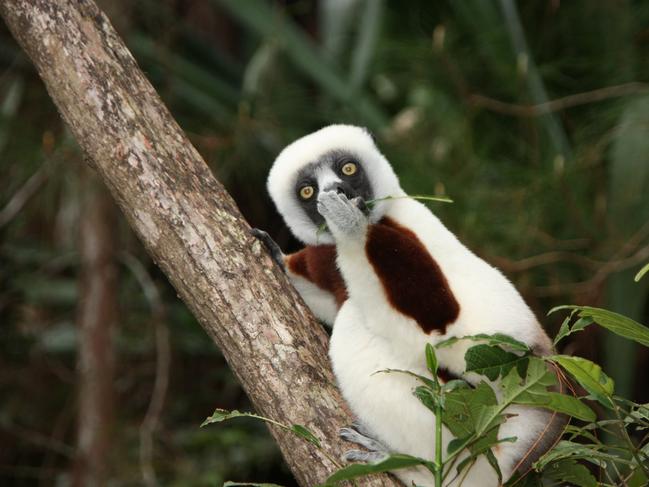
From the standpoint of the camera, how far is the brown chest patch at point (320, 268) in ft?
10.6

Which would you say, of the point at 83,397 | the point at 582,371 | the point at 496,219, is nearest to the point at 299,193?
the point at 582,371

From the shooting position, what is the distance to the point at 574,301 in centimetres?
527

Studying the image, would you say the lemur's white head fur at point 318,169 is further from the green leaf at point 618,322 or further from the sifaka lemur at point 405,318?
the green leaf at point 618,322

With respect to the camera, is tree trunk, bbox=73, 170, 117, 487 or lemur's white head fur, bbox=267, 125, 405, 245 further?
tree trunk, bbox=73, 170, 117, 487

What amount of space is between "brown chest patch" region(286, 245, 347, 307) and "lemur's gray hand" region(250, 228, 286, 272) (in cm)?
14

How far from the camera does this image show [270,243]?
306 cm

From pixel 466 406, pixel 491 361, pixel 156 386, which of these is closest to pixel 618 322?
pixel 491 361

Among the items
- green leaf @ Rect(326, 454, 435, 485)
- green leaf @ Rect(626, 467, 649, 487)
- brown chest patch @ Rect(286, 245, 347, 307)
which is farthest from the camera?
brown chest patch @ Rect(286, 245, 347, 307)

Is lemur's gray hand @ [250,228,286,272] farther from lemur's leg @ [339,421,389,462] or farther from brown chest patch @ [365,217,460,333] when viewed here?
lemur's leg @ [339,421,389,462]

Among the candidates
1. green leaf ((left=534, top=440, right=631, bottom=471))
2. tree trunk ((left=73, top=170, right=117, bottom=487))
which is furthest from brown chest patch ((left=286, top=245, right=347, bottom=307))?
tree trunk ((left=73, top=170, right=117, bottom=487))

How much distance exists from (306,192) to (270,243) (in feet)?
1.23

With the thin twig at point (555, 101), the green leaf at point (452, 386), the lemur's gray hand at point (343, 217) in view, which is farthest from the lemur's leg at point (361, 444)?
the thin twig at point (555, 101)

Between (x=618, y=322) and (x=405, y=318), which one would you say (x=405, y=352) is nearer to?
(x=405, y=318)

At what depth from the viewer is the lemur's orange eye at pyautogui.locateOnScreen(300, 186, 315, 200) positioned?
3.32 metres
